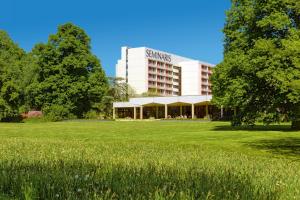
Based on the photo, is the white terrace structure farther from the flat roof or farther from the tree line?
the tree line

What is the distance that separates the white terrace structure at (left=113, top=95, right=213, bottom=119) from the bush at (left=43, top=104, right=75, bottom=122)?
2385 centimetres

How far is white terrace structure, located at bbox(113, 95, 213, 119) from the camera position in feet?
283

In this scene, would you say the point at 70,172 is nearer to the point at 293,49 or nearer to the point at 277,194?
the point at 277,194

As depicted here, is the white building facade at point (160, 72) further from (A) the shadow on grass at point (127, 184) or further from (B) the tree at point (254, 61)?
(A) the shadow on grass at point (127, 184)

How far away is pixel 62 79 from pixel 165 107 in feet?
83.2

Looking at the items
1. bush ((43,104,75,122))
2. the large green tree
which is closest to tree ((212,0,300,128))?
bush ((43,104,75,122))

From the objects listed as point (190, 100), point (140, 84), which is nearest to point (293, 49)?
point (190, 100)

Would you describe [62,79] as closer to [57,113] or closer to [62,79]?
[62,79]

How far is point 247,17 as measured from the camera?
36.8 meters

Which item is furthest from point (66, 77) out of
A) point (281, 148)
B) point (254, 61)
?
point (281, 148)

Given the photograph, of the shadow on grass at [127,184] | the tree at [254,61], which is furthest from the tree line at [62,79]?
the shadow on grass at [127,184]

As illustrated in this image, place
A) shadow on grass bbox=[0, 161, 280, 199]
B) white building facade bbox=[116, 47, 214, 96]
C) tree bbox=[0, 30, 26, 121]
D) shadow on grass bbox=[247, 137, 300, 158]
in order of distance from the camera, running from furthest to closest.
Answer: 1. white building facade bbox=[116, 47, 214, 96]
2. tree bbox=[0, 30, 26, 121]
3. shadow on grass bbox=[247, 137, 300, 158]
4. shadow on grass bbox=[0, 161, 280, 199]

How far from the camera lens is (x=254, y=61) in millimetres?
32062

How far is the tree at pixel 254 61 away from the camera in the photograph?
109ft
